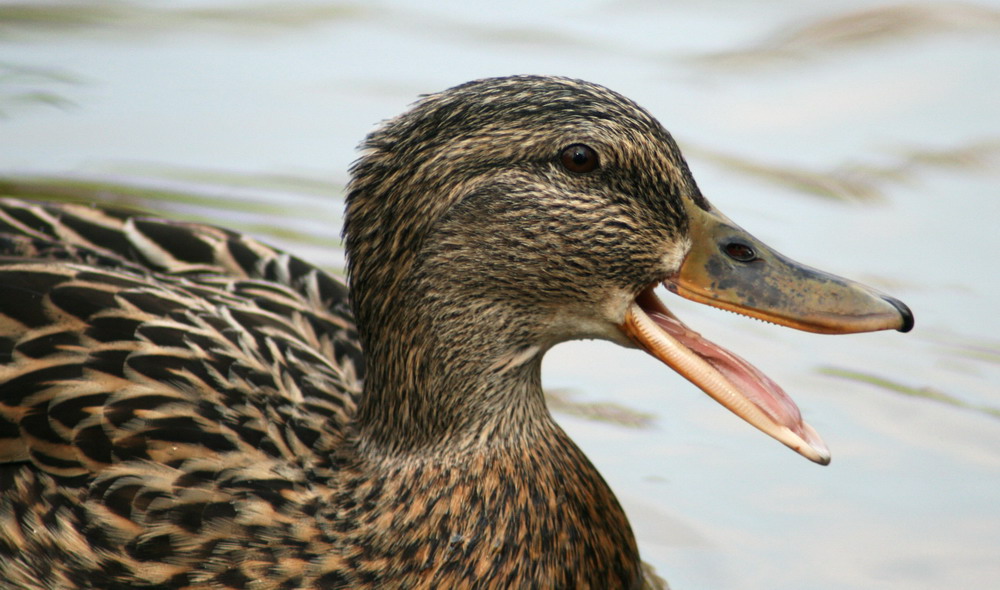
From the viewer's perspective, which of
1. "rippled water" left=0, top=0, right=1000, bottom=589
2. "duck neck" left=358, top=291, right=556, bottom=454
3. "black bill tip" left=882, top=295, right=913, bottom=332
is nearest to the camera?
"black bill tip" left=882, top=295, right=913, bottom=332

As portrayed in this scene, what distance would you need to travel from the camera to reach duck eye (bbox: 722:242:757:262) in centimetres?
420

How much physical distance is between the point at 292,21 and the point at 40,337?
4900mm

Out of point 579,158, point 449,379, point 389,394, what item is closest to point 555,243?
point 579,158

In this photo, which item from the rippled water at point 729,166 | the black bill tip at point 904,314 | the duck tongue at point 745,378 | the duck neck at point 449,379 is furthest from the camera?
the rippled water at point 729,166

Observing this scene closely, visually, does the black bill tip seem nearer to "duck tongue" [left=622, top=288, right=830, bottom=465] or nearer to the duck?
the duck

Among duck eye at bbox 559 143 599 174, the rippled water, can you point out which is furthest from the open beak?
the rippled water

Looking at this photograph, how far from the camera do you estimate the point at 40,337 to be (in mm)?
4547

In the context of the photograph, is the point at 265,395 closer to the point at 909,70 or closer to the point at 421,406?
the point at 421,406

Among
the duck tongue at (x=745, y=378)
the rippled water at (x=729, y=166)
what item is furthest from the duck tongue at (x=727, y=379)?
the rippled water at (x=729, y=166)

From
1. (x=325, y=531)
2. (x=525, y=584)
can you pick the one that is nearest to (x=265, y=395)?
(x=325, y=531)

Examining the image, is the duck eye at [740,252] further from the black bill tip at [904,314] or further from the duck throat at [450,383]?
the duck throat at [450,383]

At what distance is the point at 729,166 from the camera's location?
7875mm

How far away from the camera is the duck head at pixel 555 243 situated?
4133 millimetres

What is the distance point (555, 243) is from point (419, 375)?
23.4 inches
